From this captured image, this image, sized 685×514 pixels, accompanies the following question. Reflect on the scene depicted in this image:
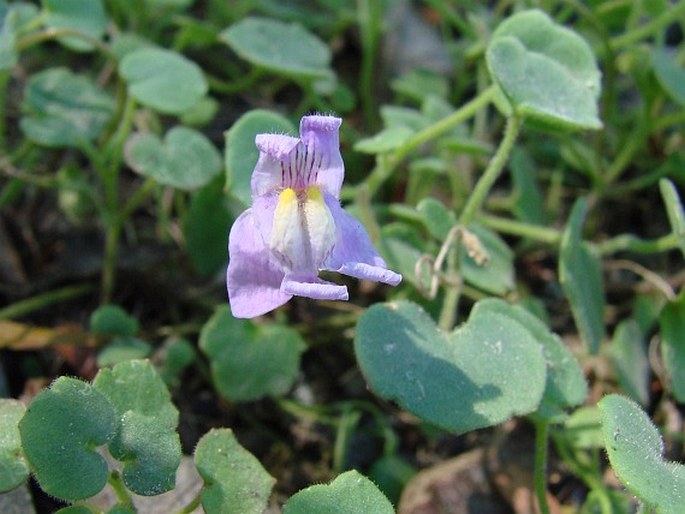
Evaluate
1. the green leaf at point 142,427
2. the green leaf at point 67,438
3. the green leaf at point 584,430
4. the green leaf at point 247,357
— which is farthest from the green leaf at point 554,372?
the green leaf at point 67,438

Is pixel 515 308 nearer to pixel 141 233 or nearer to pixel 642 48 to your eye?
pixel 642 48

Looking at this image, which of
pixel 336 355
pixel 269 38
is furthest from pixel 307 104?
pixel 336 355

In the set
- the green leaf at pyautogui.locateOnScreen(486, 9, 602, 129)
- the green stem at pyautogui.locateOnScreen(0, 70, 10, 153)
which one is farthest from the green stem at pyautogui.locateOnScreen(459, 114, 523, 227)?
the green stem at pyautogui.locateOnScreen(0, 70, 10, 153)

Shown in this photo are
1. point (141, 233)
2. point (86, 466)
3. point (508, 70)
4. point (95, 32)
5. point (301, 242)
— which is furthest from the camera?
point (141, 233)

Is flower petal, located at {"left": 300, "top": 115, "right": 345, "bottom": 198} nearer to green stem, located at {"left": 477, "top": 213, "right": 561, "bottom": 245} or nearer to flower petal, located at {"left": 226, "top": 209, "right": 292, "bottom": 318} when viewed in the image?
flower petal, located at {"left": 226, "top": 209, "right": 292, "bottom": 318}

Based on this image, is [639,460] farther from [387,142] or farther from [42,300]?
[42,300]

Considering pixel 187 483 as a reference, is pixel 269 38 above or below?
above

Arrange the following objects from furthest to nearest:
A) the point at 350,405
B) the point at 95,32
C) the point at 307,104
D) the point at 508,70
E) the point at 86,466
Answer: the point at 307,104, the point at 95,32, the point at 350,405, the point at 508,70, the point at 86,466

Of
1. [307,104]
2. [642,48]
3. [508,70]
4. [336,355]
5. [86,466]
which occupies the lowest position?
[336,355]
